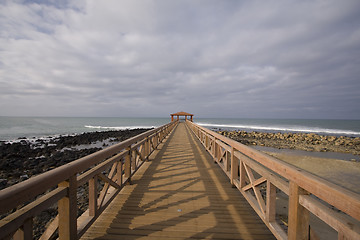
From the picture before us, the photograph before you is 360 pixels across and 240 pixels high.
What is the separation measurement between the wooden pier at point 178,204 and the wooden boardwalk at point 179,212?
0.6 inches

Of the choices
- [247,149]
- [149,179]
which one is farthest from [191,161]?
[247,149]

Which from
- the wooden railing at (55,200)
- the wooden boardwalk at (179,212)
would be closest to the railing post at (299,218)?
the wooden boardwalk at (179,212)

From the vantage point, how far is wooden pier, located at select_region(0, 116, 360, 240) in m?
1.30

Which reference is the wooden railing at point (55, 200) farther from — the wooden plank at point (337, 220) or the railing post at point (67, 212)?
the wooden plank at point (337, 220)

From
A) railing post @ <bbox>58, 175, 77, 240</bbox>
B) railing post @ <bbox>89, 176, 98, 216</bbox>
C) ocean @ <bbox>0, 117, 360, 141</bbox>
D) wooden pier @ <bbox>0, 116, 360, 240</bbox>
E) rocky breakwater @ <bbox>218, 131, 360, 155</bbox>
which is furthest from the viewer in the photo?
ocean @ <bbox>0, 117, 360, 141</bbox>

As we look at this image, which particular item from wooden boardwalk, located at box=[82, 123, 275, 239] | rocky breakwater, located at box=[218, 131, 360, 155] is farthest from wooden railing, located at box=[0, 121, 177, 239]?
rocky breakwater, located at box=[218, 131, 360, 155]

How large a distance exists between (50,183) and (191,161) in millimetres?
5043

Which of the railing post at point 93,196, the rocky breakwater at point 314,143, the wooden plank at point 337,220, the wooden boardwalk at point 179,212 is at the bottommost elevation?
the rocky breakwater at point 314,143

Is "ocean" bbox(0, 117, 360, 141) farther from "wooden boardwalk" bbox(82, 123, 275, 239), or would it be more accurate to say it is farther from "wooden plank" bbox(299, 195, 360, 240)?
"wooden plank" bbox(299, 195, 360, 240)

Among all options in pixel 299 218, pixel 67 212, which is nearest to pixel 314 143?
pixel 299 218

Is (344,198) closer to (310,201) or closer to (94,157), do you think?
(310,201)

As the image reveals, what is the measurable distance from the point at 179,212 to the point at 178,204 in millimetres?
263

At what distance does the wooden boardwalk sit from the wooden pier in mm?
15

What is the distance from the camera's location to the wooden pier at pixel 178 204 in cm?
130
